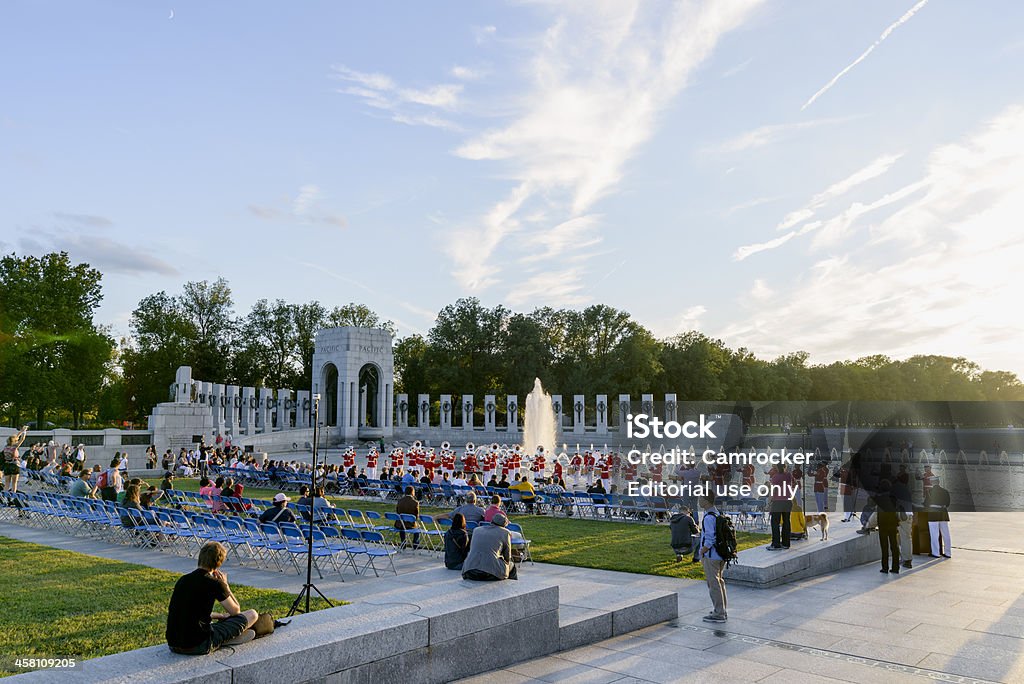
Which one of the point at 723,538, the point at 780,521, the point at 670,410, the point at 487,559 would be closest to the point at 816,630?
the point at 723,538

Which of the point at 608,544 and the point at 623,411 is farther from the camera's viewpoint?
the point at 623,411

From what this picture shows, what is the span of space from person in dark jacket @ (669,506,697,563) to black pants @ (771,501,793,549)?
1.41 m

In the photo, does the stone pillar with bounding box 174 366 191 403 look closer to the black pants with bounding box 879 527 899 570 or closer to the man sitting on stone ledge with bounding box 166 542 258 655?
the black pants with bounding box 879 527 899 570

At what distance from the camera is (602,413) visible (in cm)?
6156

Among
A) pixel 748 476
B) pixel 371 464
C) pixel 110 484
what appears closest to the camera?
pixel 110 484

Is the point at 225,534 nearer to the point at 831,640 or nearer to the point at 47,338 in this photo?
the point at 831,640

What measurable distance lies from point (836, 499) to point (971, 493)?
936 centimetres

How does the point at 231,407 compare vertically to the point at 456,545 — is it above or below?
above

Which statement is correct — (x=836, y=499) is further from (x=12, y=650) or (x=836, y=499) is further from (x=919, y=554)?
(x=12, y=650)

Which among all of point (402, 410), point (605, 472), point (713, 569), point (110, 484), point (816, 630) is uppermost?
point (402, 410)

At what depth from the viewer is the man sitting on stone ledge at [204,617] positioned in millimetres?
5543

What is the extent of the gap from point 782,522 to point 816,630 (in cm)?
439

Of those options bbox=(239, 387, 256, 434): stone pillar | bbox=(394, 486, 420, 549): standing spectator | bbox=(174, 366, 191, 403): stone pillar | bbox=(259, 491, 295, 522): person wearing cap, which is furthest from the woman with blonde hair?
bbox=(239, 387, 256, 434): stone pillar

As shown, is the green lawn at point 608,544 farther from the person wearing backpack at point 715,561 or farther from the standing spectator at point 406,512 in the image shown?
the person wearing backpack at point 715,561
